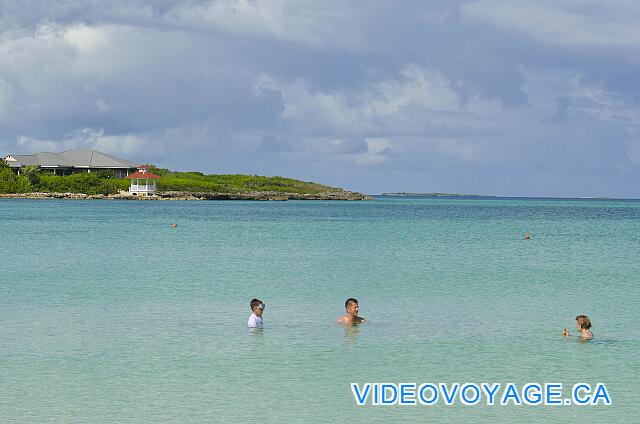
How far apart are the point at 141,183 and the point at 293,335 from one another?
178 meters

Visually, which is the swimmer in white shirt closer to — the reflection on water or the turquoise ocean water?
the turquoise ocean water

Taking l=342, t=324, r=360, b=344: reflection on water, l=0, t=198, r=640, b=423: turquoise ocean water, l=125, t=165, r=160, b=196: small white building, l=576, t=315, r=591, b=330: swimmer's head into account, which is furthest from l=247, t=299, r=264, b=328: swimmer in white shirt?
l=125, t=165, r=160, b=196: small white building

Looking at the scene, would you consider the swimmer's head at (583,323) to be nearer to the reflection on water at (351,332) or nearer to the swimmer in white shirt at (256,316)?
the reflection on water at (351,332)

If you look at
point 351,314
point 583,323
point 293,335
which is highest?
point 583,323

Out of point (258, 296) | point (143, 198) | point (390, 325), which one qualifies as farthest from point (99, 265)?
point (143, 198)

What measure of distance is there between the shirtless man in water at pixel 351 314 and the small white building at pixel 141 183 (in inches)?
6593

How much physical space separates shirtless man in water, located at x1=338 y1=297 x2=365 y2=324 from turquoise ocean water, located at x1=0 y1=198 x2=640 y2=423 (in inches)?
22.2

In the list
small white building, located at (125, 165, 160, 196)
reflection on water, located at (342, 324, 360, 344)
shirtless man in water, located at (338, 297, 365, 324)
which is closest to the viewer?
reflection on water, located at (342, 324, 360, 344)

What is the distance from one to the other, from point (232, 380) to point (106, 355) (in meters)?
4.07

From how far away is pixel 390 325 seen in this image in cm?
2467

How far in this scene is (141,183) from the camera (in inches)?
7692

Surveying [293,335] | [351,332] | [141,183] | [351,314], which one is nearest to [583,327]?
[351,332]

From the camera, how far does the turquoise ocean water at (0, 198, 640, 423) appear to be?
623 inches

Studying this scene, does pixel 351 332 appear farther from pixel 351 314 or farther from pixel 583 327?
pixel 583 327
